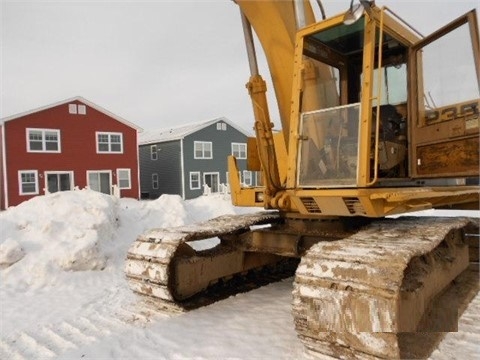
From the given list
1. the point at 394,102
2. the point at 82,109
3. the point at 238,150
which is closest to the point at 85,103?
the point at 82,109

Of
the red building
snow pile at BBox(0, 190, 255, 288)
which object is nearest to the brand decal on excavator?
snow pile at BBox(0, 190, 255, 288)

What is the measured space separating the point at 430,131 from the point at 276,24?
2463 mm

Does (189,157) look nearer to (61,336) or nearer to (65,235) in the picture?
(65,235)

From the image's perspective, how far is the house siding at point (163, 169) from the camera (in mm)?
31344

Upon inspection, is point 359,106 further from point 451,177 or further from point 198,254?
point 198,254

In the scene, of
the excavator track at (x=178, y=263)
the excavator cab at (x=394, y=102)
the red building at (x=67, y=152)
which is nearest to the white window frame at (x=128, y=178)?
the red building at (x=67, y=152)

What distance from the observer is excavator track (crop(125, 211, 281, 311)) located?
495cm

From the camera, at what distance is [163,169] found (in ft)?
108

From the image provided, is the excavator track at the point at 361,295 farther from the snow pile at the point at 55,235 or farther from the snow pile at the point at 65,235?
the snow pile at the point at 55,235

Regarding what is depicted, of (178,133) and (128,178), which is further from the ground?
(178,133)

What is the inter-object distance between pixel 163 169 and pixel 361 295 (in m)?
30.6

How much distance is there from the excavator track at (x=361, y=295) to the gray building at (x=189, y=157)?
27.7 m

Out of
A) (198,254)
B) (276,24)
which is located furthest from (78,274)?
(276,24)

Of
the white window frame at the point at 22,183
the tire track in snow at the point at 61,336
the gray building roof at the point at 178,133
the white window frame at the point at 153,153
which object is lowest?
the tire track in snow at the point at 61,336
